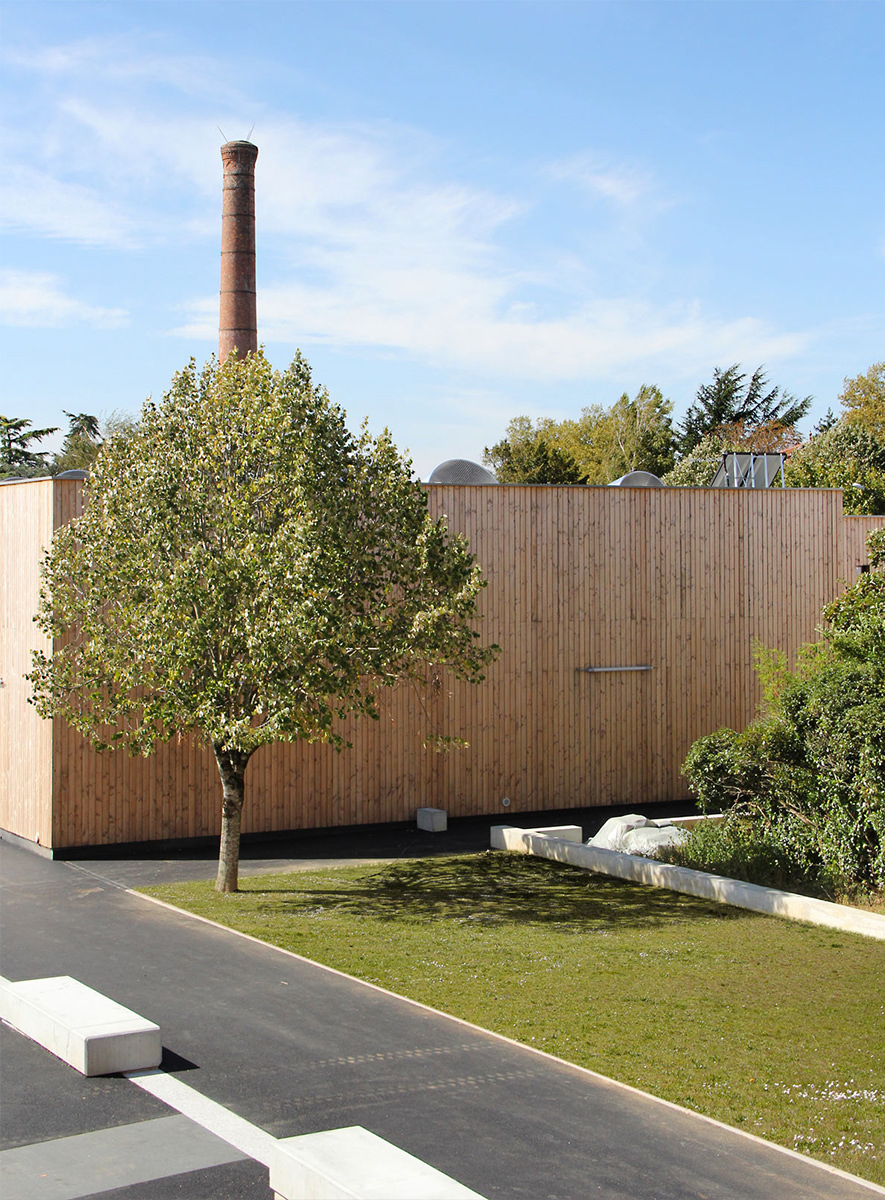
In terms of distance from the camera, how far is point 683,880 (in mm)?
13047

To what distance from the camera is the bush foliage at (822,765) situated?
494 inches

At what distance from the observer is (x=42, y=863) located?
14898mm

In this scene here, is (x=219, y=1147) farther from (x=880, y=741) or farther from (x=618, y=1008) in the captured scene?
(x=880, y=741)

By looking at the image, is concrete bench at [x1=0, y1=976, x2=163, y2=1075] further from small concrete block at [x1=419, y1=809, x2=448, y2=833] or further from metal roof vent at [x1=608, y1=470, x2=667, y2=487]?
metal roof vent at [x1=608, y1=470, x2=667, y2=487]

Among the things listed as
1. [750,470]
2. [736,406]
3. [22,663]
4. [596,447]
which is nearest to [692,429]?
[736,406]

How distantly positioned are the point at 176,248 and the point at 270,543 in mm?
12437

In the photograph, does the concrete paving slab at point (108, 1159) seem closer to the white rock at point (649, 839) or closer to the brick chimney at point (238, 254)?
the white rock at point (649, 839)

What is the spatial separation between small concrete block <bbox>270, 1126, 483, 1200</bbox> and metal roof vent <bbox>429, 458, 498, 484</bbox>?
47.7 ft

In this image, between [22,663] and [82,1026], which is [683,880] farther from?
[22,663]

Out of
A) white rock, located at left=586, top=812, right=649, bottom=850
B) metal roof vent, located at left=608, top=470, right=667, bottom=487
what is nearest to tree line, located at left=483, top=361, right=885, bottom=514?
metal roof vent, located at left=608, top=470, right=667, bottom=487

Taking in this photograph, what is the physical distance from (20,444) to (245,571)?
49270mm

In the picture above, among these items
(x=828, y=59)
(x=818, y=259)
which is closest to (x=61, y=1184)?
(x=828, y=59)

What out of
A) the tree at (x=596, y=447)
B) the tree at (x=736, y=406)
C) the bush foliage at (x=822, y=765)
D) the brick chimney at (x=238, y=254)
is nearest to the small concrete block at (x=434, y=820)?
the bush foliage at (x=822, y=765)

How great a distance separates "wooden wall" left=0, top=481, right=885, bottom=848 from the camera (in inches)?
669
